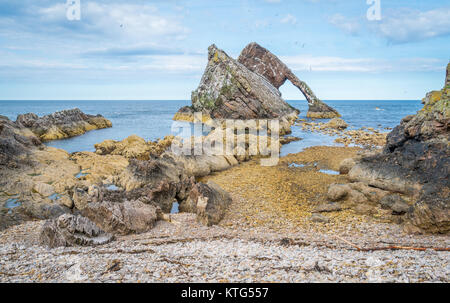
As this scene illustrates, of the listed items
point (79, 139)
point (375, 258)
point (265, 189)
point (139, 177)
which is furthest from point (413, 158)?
point (79, 139)

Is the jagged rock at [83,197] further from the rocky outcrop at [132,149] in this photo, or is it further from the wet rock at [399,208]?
the wet rock at [399,208]

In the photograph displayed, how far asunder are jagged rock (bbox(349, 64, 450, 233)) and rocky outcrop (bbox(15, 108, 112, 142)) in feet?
113

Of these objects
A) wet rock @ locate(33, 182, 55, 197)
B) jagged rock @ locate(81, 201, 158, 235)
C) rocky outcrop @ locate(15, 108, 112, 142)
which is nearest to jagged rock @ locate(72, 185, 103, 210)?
wet rock @ locate(33, 182, 55, 197)

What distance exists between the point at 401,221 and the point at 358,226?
167 cm

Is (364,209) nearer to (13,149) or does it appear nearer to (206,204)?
(206,204)

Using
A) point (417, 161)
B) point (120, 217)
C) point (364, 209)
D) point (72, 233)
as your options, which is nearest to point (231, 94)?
point (417, 161)

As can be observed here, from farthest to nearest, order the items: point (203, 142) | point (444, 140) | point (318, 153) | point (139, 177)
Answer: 1. point (318, 153)
2. point (203, 142)
3. point (139, 177)
4. point (444, 140)

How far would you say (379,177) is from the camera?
15.1 meters

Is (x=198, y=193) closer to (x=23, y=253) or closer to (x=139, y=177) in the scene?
(x=139, y=177)

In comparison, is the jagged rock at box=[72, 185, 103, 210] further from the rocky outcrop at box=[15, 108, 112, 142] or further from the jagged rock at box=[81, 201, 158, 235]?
the rocky outcrop at box=[15, 108, 112, 142]

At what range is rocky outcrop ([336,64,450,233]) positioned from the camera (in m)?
12.4

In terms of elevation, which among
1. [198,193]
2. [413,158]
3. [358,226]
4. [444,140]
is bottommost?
[358,226]

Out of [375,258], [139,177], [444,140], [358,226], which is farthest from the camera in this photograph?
[139,177]
